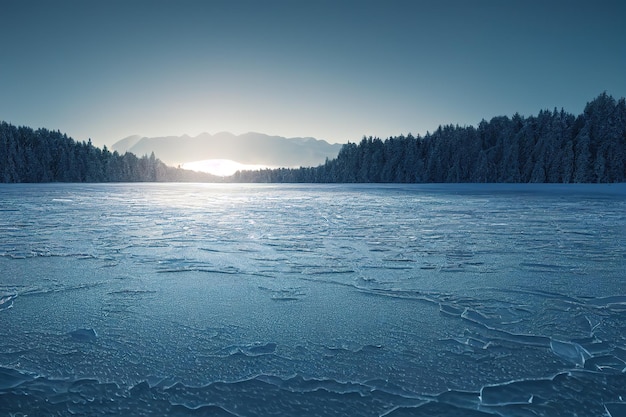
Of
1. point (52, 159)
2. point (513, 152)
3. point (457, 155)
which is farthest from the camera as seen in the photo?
point (52, 159)

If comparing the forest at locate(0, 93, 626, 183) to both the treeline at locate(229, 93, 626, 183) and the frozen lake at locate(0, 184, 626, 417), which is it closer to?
the treeline at locate(229, 93, 626, 183)

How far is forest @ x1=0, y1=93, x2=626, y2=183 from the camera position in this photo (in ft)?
248

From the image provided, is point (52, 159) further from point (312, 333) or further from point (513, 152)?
point (312, 333)

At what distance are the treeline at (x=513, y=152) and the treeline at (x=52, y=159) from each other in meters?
82.4

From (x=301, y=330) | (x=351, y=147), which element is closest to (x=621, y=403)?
(x=301, y=330)

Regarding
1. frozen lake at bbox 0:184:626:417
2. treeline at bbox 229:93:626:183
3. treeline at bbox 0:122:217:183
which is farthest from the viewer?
treeline at bbox 0:122:217:183

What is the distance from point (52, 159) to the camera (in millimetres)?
110375

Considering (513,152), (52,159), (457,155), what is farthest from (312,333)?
(52,159)

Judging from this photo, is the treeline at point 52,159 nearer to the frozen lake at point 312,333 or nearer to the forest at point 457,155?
the forest at point 457,155

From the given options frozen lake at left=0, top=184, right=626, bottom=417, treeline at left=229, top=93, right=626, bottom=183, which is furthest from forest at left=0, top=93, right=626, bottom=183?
frozen lake at left=0, top=184, right=626, bottom=417

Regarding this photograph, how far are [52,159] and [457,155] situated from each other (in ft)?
387

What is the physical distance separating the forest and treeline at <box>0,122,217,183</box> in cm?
23

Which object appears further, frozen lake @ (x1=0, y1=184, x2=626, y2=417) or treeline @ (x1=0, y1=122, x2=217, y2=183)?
treeline @ (x1=0, y1=122, x2=217, y2=183)

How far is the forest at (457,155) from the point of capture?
75.5 metres
